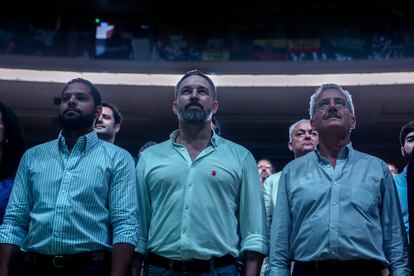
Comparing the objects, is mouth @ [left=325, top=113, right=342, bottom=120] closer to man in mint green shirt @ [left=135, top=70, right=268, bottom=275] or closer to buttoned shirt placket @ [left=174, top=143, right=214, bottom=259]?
man in mint green shirt @ [left=135, top=70, right=268, bottom=275]

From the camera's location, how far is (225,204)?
2.30m

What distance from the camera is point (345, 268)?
81.0 inches

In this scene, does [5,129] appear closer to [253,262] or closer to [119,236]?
[119,236]

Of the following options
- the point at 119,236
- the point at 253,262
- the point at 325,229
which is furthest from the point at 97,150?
the point at 325,229

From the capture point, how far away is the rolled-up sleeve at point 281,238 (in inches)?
86.1

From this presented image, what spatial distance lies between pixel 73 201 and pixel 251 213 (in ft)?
2.42

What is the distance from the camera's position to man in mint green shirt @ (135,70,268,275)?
2.19 m

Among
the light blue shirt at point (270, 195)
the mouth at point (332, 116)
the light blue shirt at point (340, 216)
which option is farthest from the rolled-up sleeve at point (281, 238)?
the light blue shirt at point (270, 195)

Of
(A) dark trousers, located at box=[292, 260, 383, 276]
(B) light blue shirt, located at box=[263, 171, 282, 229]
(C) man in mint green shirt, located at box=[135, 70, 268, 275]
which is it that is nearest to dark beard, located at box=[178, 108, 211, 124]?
(C) man in mint green shirt, located at box=[135, 70, 268, 275]

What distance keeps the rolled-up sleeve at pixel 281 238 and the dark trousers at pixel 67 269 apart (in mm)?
660

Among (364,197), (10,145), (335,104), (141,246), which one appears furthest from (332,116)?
(10,145)

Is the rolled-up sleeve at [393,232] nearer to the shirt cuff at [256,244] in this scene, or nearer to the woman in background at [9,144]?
the shirt cuff at [256,244]

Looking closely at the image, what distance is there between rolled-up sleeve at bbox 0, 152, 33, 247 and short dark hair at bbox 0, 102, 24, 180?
329mm

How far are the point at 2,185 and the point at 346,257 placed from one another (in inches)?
61.4
